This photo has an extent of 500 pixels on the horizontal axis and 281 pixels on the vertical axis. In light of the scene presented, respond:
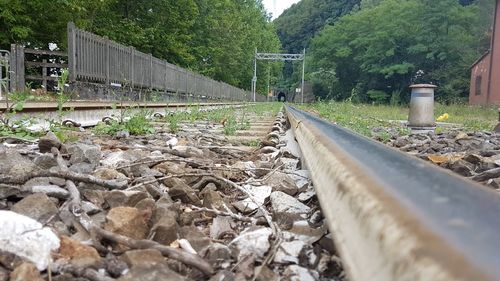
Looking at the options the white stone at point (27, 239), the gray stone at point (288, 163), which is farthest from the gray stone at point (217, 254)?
the gray stone at point (288, 163)

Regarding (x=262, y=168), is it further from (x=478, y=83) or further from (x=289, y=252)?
(x=478, y=83)

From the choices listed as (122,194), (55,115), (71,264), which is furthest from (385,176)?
(55,115)

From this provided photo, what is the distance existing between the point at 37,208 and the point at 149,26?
27.8 m

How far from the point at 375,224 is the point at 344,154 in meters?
0.71

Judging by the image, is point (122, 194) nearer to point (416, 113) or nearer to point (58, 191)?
point (58, 191)

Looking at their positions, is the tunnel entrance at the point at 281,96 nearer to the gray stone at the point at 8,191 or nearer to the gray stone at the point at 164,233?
the gray stone at the point at 8,191

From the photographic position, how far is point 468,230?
0.64m

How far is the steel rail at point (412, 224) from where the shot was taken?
0.58m

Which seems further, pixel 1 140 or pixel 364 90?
pixel 364 90

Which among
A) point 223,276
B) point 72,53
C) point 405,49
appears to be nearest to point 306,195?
point 223,276

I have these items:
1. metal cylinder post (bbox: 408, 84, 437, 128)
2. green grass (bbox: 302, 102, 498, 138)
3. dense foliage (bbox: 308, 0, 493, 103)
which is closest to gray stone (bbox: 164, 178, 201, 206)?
green grass (bbox: 302, 102, 498, 138)

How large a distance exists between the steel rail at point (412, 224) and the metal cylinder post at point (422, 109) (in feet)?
25.0

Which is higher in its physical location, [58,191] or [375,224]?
[375,224]

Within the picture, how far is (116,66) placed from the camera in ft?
43.5
